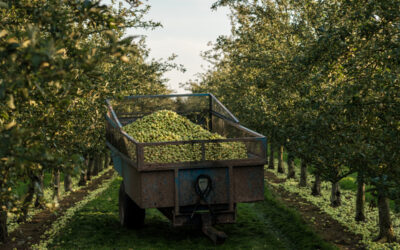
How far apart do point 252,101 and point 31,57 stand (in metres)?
21.1

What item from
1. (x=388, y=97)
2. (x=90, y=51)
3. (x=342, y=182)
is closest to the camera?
(x=90, y=51)

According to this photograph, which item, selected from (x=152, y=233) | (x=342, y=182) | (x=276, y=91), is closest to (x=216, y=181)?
(x=152, y=233)

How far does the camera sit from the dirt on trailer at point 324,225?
→ 12.4 metres

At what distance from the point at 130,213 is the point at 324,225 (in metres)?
6.23

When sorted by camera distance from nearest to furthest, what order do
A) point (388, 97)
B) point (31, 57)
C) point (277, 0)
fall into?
1. point (31, 57)
2. point (388, 97)
3. point (277, 0)

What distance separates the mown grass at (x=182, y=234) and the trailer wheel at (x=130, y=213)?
0.21 metres

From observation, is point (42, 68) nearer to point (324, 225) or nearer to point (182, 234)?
point (182, 234)

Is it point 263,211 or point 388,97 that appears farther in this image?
point 263,211

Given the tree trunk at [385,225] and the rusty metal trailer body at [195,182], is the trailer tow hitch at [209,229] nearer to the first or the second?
the rusty metal trailer body at [195,182]

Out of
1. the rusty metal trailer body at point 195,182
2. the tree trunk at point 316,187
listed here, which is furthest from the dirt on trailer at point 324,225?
the rusty metal trailer body at point 195,182

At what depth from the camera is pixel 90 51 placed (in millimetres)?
5680

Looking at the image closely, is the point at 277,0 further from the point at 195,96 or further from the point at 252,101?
the point at 195,96

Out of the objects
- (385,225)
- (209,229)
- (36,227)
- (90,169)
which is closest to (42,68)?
(209,229)

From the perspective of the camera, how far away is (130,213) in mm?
12859
